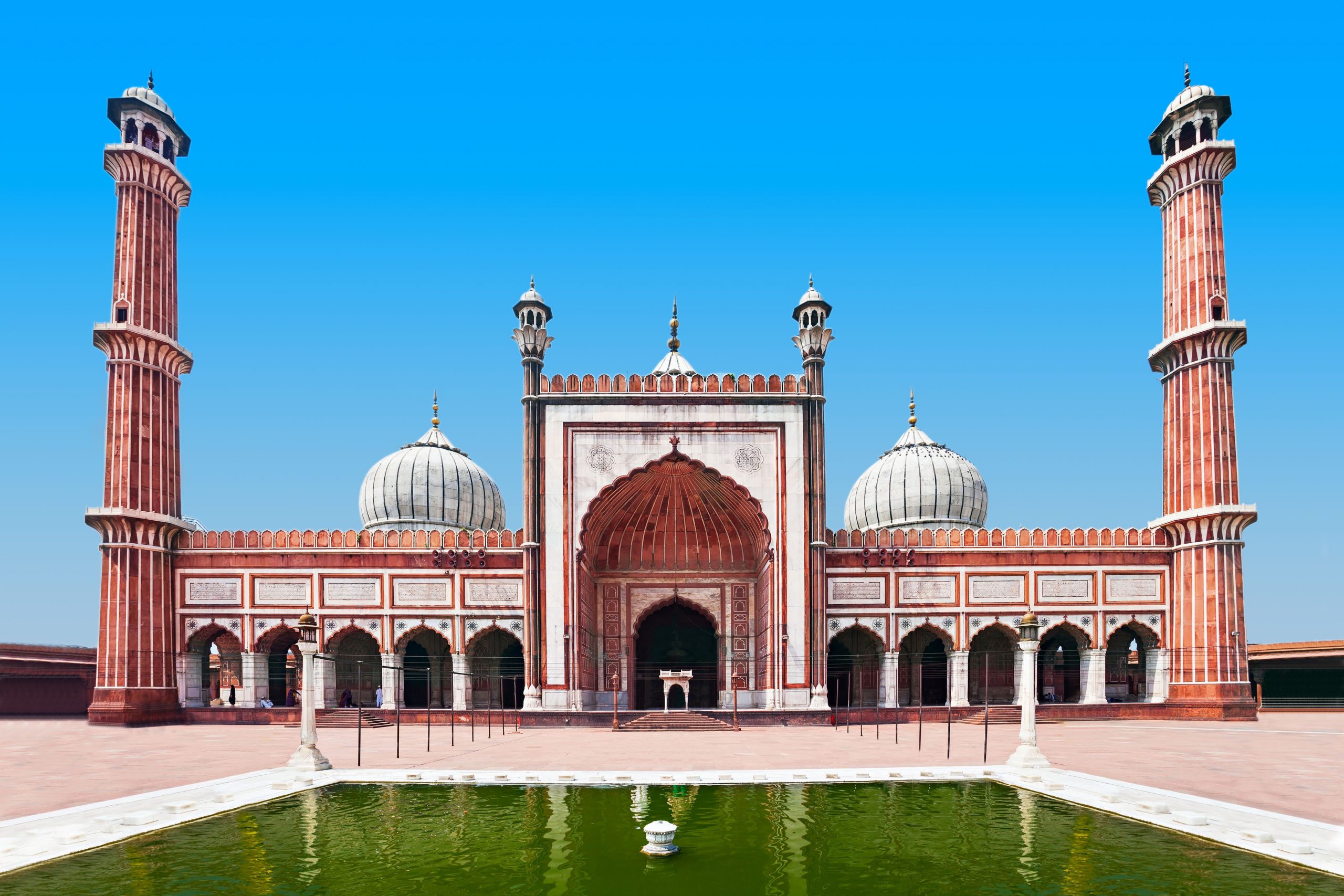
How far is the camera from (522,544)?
90.4 feet

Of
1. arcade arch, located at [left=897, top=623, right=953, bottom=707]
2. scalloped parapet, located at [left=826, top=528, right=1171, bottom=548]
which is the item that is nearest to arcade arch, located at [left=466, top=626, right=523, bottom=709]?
scalloped parapet, located at [left=826, top=528, right=1171, bottom=548]

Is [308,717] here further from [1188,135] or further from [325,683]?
[1188,135]

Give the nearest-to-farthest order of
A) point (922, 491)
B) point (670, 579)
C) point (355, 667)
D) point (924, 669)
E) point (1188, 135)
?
1. point (1188, 135)
2. point (670, 579)
3. point (355, 667)
4. point (924, 669)
5. point (922, 491)

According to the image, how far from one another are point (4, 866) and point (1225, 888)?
980 cm

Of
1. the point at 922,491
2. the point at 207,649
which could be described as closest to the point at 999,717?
the point at 922,491

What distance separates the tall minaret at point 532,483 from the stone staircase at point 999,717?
11.6m

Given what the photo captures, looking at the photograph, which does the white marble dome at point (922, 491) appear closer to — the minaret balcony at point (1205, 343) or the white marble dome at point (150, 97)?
the minaret balcony at point (1205, 343)

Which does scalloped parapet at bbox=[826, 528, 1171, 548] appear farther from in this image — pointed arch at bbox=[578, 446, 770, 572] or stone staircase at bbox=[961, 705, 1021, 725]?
stone staircase at bbox=[961, 705, 1021, 725]

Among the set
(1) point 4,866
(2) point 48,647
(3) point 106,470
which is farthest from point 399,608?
(1) point 4,866

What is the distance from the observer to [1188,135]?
95.3 ft

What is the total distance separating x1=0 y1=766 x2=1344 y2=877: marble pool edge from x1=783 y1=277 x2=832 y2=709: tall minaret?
12.4 metres

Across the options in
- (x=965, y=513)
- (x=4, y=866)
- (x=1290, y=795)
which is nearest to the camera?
(x=4, y=866)

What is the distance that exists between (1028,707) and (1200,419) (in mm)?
17348

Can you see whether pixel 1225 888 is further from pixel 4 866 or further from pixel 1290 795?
pixel 4 866
